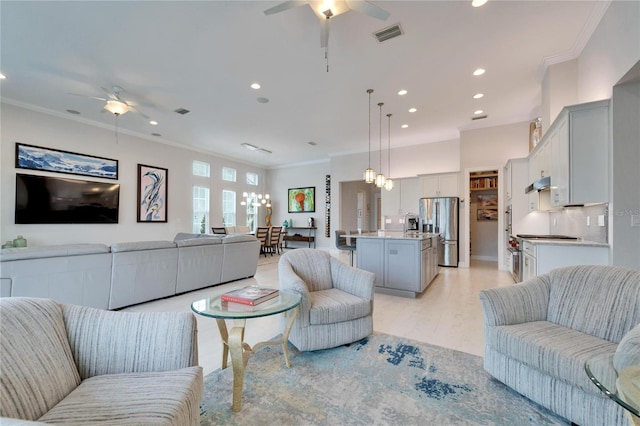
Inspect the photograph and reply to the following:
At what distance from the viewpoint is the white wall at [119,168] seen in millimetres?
4848

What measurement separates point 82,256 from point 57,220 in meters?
3.73

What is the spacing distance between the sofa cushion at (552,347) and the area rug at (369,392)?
0.32m

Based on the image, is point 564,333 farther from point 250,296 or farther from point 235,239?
point 235,239

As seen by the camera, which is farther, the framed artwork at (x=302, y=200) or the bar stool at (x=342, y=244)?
the framed artwork at (x=302, y=200)

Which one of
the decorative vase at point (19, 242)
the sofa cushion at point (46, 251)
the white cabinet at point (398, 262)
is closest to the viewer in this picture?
the sofa cushion at point (46, 251)

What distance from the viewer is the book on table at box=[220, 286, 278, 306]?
171 centimetres

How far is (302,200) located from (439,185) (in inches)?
199

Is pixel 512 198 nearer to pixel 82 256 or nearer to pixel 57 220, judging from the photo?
pixel 82 256

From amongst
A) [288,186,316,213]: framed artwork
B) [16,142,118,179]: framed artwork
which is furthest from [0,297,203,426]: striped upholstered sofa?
[288,186,316,213]: framed artwork

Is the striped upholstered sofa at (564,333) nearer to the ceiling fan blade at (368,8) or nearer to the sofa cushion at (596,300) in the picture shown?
the sofa cushion at (596,300)

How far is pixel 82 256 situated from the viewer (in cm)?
288

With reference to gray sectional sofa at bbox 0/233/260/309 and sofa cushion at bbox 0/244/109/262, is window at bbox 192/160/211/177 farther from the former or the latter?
sofa cushion at bbox 0/244/109/262

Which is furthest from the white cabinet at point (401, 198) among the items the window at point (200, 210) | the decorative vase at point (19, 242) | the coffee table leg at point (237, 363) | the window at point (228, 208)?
the decorative vase at point (19, 242)

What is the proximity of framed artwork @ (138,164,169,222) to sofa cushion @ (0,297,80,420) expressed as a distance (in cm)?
645
